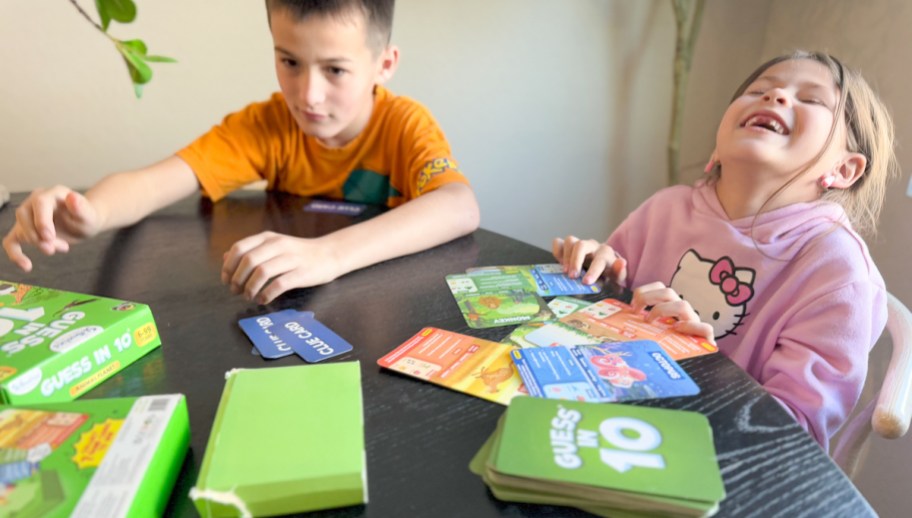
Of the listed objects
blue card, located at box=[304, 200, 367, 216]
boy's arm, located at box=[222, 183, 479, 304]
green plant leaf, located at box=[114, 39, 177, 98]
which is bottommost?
blue card, located at box=[304, 200, 367, 216]

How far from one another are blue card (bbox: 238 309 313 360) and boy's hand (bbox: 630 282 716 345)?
0.40m

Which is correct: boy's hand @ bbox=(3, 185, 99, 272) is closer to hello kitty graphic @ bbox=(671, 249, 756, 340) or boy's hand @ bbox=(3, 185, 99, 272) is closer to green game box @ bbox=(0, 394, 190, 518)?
green game box @ bbox=(0, 394, 190, 518)

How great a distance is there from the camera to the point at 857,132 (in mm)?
906

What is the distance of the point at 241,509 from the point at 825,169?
35.6 inches

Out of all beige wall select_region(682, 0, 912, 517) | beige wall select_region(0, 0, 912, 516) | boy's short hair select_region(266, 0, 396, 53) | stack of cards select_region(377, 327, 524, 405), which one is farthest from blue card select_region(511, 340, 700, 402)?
beige wall select_region(0, 0, 912, 516)

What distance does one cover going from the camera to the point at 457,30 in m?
1.79

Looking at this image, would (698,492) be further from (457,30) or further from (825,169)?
(457,30)

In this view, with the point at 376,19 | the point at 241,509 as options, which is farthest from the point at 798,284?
the point at 376,19

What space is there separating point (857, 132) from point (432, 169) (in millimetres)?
679

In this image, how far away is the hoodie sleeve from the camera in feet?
2.29

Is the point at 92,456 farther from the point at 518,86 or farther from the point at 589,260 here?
the point at 518,86

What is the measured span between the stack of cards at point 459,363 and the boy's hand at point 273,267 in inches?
8.1

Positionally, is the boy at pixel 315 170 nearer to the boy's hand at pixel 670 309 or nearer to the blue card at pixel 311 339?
the blue card at pixel 311 339

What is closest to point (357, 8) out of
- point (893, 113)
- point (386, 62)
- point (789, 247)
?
point (386, 62)
